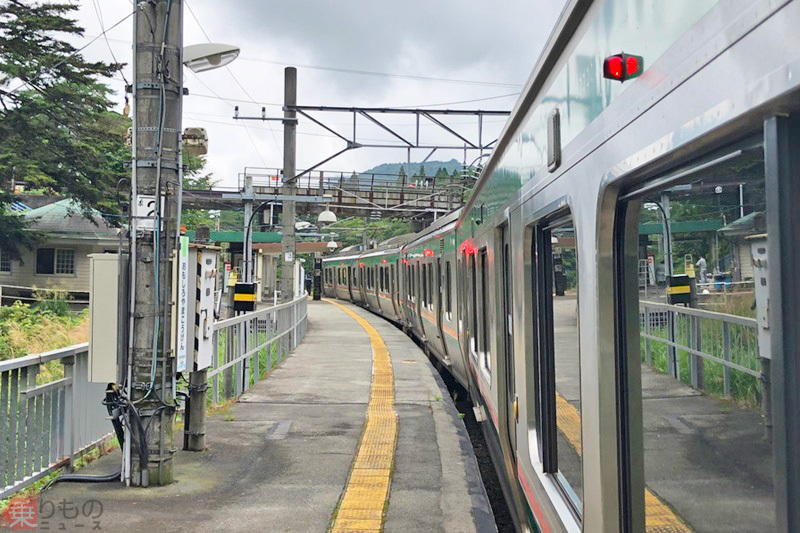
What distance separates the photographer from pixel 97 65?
23219 millimetres

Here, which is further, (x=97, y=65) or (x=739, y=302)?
(x=97, y=65)

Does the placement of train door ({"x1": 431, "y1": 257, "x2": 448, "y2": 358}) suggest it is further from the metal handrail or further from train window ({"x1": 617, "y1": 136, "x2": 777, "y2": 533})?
the metal handrail

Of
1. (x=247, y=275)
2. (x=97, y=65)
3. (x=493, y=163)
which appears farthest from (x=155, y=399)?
(x=97, y=65)

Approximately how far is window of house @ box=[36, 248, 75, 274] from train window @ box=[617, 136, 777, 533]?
1278 inches

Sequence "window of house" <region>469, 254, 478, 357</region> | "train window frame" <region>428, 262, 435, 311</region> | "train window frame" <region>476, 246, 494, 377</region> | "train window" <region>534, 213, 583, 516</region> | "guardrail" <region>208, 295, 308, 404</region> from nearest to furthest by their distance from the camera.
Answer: "train window" <region>534, 213, 583, 516</region>
"train window frame" <region>476, 246, 494, 377</region>
"window of house" <region>469, 254, 478, 357</region>
"guardrail" <region>208, 295, 308, 404</region>
"train window frame" <region>428, 262, 435, 311</region>

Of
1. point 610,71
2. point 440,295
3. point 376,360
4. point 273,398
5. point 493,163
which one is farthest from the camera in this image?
point 376,360

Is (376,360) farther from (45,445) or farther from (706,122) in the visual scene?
(706,122)

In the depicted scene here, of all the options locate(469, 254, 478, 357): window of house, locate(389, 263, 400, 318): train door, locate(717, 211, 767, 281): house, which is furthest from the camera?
locate(389, 263, 400, 318): train door

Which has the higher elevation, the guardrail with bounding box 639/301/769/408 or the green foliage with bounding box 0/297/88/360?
the guardrail with bounding box 639/301/769/408

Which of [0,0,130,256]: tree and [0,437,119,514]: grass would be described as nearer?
[0,437,119,514]: grass

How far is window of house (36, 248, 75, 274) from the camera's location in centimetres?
3105

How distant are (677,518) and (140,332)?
4.33 meters

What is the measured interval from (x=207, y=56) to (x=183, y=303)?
189 centimetres

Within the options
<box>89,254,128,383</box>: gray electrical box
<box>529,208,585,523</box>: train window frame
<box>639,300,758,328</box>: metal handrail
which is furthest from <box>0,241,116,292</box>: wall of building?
<box>639,300,758,328</box>: metal handrail
